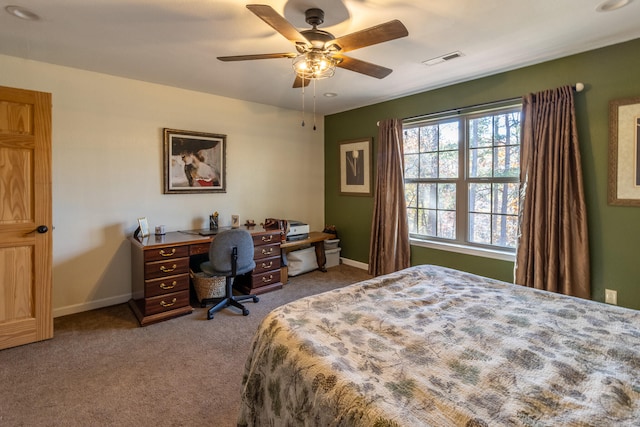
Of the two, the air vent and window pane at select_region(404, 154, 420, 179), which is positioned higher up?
the air vent

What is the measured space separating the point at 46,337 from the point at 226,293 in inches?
57.7

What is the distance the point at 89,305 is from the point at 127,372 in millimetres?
1490

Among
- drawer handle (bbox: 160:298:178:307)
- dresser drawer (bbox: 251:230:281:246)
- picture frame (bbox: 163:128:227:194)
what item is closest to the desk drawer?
drawer handle (bbox: 160:298:178:307)

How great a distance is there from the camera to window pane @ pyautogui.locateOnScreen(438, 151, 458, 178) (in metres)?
3.65

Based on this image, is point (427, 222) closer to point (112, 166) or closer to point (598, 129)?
point (598, 129)

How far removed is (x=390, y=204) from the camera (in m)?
4.06

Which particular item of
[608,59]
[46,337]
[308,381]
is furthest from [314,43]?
[46,337]

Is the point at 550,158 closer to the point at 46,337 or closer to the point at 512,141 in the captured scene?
the point at 512,141

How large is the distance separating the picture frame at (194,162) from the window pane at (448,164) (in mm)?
2669

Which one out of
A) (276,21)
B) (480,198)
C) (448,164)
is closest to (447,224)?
(480,198)

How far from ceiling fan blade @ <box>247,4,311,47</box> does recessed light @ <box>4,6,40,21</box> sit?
1.66 meters

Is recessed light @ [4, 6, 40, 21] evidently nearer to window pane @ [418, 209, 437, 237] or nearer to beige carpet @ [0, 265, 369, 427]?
beige carpet @ [0, 265, 369, 427]

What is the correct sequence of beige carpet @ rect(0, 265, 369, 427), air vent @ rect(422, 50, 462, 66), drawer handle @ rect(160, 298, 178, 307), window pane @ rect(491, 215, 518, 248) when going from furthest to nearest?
window pane @ rect(491, 215, 518, 248) → drawer handle @ rect(160, 298, 178, 307) → air vent @ rect(422, 50, 462, 66) → beige carpet @ rect(0, 265, 369, 427)

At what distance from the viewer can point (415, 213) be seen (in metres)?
4.07
